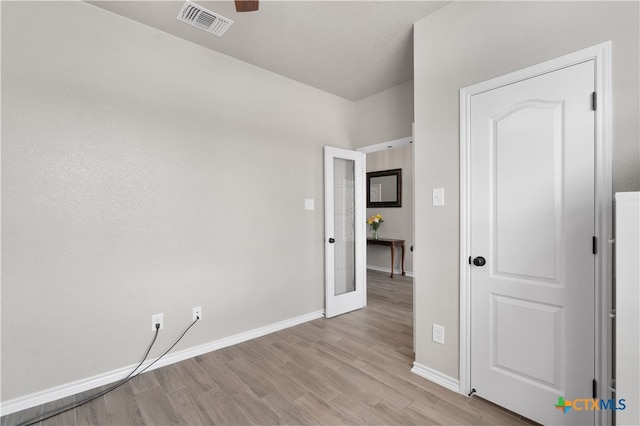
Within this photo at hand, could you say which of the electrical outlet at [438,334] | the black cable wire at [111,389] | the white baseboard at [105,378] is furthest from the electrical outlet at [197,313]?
the electrical outlet at [438,334]

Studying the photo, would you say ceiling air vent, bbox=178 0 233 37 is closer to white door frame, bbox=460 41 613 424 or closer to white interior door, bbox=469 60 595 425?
white interior door, bbox=469 60 595 425

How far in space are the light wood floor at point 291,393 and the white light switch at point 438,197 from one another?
1.35 meters

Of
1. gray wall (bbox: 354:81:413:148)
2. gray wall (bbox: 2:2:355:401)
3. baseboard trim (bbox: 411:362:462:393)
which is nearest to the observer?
gray wall (bbox: 2:2:355:401)

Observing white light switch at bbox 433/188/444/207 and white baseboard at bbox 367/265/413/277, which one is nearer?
white light switch at bbox 433/188/444/207

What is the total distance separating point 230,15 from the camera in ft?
7.53

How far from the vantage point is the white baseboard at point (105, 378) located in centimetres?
191

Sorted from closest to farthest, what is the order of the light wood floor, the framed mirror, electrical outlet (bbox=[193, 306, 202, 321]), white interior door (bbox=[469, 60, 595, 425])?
white interior door (bbox=[469, 60, 595, 425]), the light wood floor, electrical outlet (bbox=[193, 306, 202, 321]), the framed mirror

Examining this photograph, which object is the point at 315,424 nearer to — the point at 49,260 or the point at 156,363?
the point at 156,363

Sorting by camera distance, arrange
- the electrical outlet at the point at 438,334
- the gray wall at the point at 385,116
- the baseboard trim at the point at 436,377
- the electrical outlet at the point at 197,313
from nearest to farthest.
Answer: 1. the baseboard trim at the point at 436,377
2. the electrical outlet at the point at 438,334
3. the electrical outlet at the point at 197,313
4. the gray wall at the point at 385,116

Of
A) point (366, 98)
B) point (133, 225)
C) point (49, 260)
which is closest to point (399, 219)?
point (366, 98)

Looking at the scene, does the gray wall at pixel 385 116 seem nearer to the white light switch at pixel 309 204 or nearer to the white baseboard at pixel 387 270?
the white light switch at pixel 309 204

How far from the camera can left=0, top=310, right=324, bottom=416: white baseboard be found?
1914 millimetres

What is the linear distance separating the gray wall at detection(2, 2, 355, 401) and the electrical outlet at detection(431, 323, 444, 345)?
5.43 feet

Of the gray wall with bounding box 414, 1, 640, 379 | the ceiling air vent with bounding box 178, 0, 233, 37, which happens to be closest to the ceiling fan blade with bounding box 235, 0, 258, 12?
the ceiling air vent with bounding box 178, 0, 233, 37
